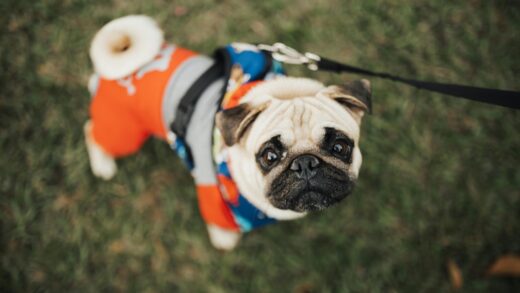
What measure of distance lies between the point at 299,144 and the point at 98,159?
2057 millimetres

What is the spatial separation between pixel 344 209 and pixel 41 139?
283 cm

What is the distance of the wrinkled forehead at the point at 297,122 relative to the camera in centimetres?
208

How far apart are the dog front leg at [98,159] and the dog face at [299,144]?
1.64 meters

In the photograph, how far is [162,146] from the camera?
3.64 meters

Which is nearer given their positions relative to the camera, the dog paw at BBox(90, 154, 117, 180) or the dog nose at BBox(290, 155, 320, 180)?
the dog nose at BBox(290, 155, 320, 180)

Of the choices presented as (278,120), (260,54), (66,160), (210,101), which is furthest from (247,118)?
(66,160)

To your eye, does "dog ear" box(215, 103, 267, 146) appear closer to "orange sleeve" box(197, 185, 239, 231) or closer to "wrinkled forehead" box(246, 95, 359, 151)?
"wrinkled forehead" box(246, 95, 359, 151)

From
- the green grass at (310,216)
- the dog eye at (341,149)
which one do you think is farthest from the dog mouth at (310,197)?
the green grass at (310,216)

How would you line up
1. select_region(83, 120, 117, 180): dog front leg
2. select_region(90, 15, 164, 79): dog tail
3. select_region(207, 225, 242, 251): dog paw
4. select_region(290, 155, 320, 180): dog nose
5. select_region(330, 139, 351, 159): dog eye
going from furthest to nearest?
select_region(83, 120, 117, 180): dog front leg, select_region(207, 225, 242, 251): dog paw, select_region(90, 15, 164, 79): dog tail, select_region(330, 139, 351, 159): dog eye, select_region(290, 155, 320, 180): dog nose

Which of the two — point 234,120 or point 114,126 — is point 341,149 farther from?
point 114,126

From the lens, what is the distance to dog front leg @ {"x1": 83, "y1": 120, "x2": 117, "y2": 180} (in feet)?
10.9

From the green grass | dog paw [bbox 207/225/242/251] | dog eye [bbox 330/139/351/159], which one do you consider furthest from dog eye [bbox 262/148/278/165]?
the green grass

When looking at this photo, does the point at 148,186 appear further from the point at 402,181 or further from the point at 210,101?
the point at 402,181

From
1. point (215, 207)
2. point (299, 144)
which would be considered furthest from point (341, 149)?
point (215, 207)
